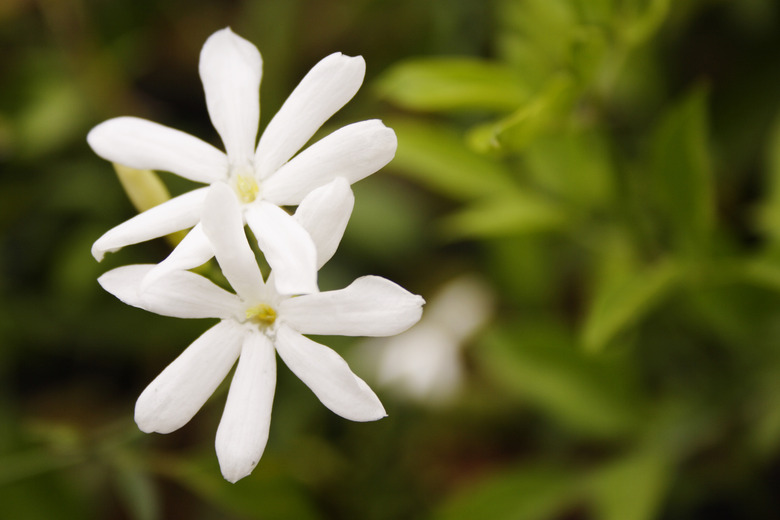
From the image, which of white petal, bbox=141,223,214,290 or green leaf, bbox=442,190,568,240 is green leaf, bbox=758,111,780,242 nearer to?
green leaf, bbox=442,190,568,240

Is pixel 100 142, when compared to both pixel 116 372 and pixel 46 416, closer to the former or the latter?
pixel 116 372

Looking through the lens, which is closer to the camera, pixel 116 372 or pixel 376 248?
pixel 376 248

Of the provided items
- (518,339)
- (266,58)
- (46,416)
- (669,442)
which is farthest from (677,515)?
(46,416)

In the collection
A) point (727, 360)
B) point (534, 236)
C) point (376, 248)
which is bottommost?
point (727, 360)

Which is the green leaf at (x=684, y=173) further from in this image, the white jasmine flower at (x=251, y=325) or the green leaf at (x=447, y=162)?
the white jasmine flower at (x=251, y=325)

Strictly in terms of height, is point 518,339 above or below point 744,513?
above

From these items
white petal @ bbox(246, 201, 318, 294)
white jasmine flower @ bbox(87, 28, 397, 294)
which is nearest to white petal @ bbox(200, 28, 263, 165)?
white jasmine flower @ bbox(87, 28, 397, 294)
